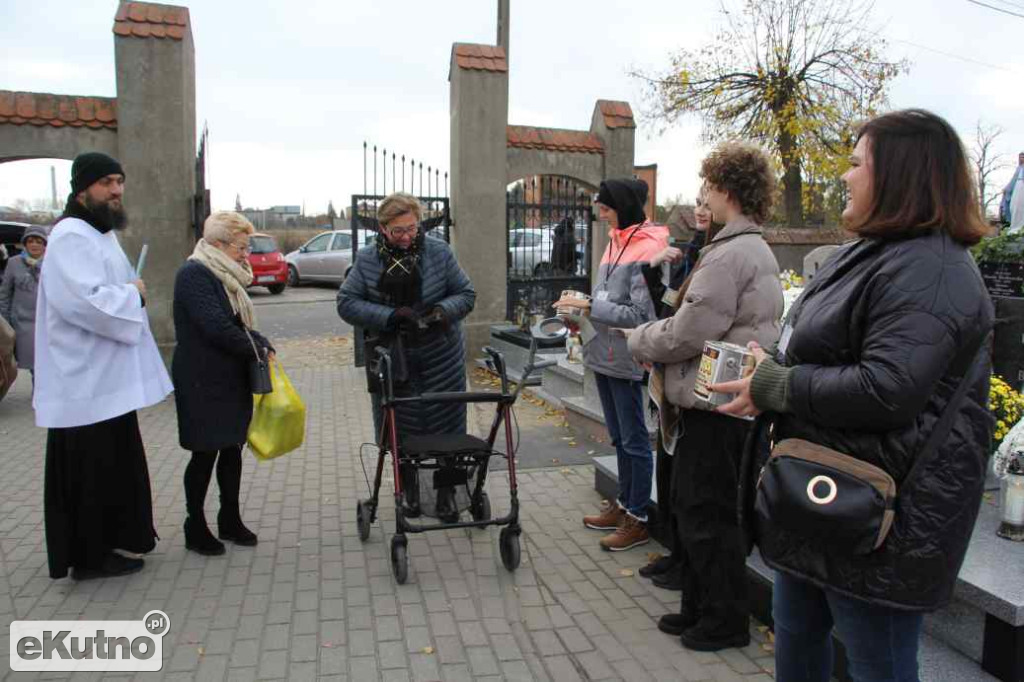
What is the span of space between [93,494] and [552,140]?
7.47 meters

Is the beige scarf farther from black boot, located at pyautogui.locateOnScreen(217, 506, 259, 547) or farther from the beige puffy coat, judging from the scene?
the beige puffy coat

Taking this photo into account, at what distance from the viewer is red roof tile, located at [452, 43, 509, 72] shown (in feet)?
32.1

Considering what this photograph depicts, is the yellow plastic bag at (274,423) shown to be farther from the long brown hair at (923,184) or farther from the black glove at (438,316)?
the long brown hair at (923,184)

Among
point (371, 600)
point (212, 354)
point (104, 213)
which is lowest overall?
point (371, 600)

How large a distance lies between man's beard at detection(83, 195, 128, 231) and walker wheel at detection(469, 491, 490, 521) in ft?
7.71

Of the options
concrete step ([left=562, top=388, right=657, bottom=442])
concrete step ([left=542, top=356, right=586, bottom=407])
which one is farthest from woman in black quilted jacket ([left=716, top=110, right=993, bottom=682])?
concrete step ([left=542, top=356, right=586, bottom=407])

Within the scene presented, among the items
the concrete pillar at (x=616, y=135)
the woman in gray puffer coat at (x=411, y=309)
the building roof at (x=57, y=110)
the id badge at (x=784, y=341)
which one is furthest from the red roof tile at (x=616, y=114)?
the id badge at (x=784, y=341)

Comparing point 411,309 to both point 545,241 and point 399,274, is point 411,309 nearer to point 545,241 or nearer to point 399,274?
point 399,274

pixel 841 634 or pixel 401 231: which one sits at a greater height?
pixel 401 231

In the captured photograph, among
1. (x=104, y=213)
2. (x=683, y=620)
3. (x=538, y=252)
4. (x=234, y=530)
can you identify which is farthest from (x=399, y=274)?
(x=538, y=252)

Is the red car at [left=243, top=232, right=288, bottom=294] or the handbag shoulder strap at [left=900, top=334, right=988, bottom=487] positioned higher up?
the handbag shoulder strap at [left=900, top=334, right=988, bottom=487]

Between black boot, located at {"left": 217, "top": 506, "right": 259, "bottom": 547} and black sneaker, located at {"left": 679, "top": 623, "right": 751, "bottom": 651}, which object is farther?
black boot, located at {"left": 217, "top": 506, "right": 259, "bottom": 547}

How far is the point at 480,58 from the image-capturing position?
9867 millimetres

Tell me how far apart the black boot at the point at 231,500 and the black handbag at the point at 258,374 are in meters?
0.38
